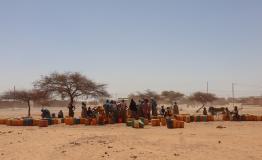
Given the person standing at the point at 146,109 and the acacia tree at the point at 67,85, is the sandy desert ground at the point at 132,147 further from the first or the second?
the acacia tree at the point at 67,85

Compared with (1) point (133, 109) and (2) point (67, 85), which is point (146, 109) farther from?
(2) point (67, 85)

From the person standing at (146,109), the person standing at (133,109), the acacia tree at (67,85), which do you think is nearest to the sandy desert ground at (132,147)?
the person standing at (133,109)

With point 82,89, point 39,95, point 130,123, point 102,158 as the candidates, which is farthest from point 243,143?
point 39,95

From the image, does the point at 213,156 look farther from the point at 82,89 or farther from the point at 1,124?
the point at 82,89

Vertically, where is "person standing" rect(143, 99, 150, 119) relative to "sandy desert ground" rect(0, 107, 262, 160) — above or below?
above

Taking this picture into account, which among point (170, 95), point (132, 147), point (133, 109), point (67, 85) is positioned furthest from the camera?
point (170, 95)

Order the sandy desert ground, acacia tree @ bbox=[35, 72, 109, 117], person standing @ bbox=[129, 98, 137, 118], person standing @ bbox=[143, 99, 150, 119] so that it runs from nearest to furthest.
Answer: the sandy desert ground, person standing @ bbox=[129, 98, 137, 118], person standing @ bbox=[143, 99, 150, 119], acacia tree @ bbox=[35, 72, 109, 117]

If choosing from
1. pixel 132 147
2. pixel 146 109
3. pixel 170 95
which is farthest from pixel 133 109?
pixel 170 95

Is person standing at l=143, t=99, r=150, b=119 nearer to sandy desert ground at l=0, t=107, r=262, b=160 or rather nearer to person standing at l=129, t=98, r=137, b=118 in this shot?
person standing at l=129, t=98, r=137, b=118

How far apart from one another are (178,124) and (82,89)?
1850 centimetres

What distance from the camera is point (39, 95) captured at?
138 feet

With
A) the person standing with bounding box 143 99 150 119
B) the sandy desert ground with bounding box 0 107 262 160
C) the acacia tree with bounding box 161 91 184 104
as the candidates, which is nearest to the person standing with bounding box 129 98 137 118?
the person standing with bounding box 143 99 150 119

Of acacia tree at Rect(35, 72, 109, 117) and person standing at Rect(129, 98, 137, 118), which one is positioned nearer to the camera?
person standing at Rect(129, 98, 137, 118)

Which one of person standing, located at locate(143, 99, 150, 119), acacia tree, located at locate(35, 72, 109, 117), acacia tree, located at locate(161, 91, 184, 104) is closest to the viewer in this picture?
person standing, located at locate(143, 99, 150, 119)
